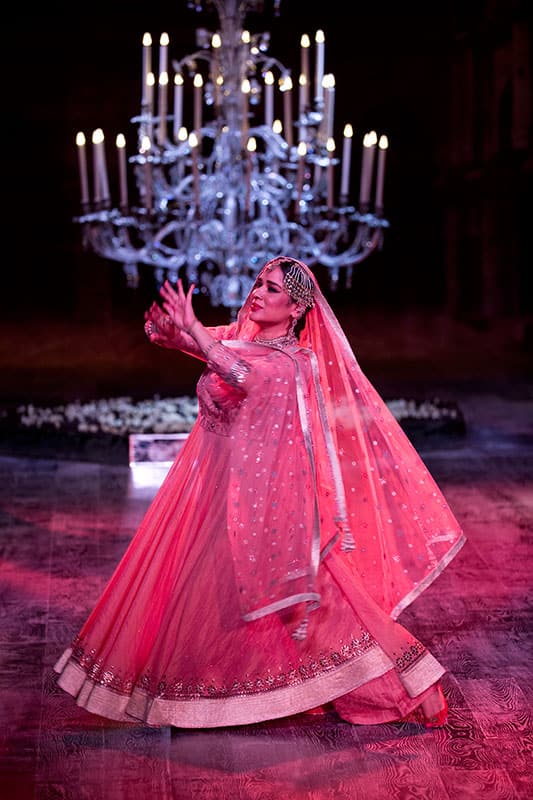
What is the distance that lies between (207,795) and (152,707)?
33 cm

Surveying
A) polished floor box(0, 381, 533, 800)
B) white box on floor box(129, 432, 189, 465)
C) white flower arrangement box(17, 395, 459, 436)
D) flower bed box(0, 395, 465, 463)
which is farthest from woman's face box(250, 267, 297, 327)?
white flower arrangement box(17, 395, 459, 436)

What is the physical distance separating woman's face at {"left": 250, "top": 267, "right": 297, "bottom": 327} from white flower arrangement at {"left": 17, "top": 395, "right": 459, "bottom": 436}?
385 centimetres

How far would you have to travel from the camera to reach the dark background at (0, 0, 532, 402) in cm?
1111

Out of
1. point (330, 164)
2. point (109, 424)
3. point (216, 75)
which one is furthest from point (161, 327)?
point (109, 424)

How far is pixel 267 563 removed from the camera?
10.1ft

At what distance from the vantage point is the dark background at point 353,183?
1111 cm

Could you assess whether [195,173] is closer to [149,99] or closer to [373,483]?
[149,99]

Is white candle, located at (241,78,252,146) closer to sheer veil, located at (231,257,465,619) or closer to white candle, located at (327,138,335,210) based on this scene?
white candle, located at (327,138,335,210)

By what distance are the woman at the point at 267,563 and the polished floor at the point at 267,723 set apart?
97mm

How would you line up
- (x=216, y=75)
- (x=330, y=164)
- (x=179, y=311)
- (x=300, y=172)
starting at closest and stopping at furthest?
(x=179, y=311) < (x=300, y=172) < (x=330, y=164) < (x=216, y=75)

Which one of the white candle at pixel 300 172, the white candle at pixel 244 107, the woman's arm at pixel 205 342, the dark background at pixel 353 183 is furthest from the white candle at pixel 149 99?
the dark background at pixel 353 183

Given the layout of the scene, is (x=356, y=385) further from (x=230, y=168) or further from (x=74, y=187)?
(x=74, y=187)

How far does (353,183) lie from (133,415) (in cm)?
493

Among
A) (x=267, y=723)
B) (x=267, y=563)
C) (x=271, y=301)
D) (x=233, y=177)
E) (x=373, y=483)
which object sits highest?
(x=271, y=301)
